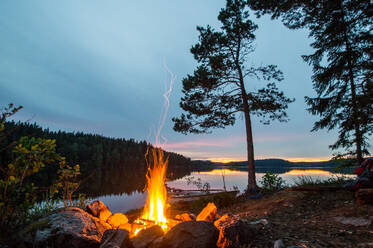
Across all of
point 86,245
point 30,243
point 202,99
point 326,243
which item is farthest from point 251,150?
point 30,243

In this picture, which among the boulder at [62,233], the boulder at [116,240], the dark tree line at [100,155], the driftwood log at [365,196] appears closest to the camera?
the boulder at [116,240]

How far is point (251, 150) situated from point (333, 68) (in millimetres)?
6340

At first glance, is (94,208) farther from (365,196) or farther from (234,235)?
(365,196)

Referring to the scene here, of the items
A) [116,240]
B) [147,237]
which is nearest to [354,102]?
[147,237]

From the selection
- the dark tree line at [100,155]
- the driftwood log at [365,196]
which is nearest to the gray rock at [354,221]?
the driftwood log at [365,196]

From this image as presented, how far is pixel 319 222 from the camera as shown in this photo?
179 inches

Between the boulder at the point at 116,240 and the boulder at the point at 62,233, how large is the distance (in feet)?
1.31

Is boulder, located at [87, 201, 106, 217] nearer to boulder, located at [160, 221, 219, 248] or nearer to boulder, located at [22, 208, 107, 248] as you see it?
boulder, located at [22, 208, 107, 248]

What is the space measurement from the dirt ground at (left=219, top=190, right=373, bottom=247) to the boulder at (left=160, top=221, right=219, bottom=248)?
75 centimetres

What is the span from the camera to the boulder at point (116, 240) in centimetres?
338

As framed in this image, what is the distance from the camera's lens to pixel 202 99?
11.9 meters

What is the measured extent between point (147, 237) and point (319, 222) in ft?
13.9

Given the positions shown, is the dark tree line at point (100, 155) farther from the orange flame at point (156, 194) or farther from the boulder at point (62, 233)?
the boulder at point (62, 233)

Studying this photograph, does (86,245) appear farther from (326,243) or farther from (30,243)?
(326,243)
